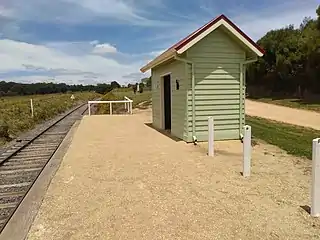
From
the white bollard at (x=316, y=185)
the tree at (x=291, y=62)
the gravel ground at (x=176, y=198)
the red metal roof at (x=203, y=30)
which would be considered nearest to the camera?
the gravel ground at (x=176, y=198)

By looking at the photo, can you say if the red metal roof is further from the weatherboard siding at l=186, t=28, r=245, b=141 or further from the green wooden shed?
the weatherboard siding at l=186, t=28, r=245, b=141

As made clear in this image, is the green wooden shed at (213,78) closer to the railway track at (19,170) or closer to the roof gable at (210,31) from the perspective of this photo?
the roof gable at (210,31)

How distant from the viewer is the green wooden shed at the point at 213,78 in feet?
31.0

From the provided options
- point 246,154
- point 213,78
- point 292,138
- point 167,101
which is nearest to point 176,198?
point 246,154

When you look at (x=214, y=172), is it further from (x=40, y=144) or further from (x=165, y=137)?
(x=40, y=144)

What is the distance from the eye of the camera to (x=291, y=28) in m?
33.4

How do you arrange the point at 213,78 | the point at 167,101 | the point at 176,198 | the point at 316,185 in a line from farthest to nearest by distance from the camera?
the point at 167,101, the point at 213,78, the point at 176,198, the point at 316,185

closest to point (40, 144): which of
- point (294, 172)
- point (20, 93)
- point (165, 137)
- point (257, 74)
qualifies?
point (165, 137)

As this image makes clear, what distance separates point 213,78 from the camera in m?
9.77

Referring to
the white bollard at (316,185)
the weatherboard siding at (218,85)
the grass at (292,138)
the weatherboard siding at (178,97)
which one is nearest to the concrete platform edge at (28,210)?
the white bollard at (316,185)

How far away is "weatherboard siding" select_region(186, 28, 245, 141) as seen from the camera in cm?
961

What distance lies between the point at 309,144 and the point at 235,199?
5.58 metres

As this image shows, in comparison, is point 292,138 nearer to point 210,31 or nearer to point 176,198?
point 210,31

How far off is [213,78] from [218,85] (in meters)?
0.27
